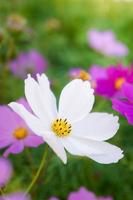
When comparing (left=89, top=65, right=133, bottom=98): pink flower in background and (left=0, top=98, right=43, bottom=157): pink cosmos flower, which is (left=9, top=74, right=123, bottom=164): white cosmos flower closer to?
(left=0, top=98, right=43, bottom=157): pink cosmos flower

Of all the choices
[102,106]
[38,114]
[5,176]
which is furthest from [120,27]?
[5,176]

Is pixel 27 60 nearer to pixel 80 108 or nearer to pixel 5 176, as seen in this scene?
pixel 80 108

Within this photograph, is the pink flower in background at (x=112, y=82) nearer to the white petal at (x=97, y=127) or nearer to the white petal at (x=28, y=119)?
the white petal at (x=97, y=127)

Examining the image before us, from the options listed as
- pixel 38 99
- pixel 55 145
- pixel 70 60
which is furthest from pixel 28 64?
Answer: pixel 55 145

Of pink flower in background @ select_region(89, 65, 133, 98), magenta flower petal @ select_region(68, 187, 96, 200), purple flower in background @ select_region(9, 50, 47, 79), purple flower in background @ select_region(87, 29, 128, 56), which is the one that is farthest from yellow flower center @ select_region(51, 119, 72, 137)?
purple flower in background @ select_region(87, 29, 128, 56)

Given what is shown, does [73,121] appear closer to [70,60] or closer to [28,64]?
[28,64]

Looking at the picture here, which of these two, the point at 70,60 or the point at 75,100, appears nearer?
the point at 75,100

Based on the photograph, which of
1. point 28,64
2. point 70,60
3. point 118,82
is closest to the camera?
point 118,82
